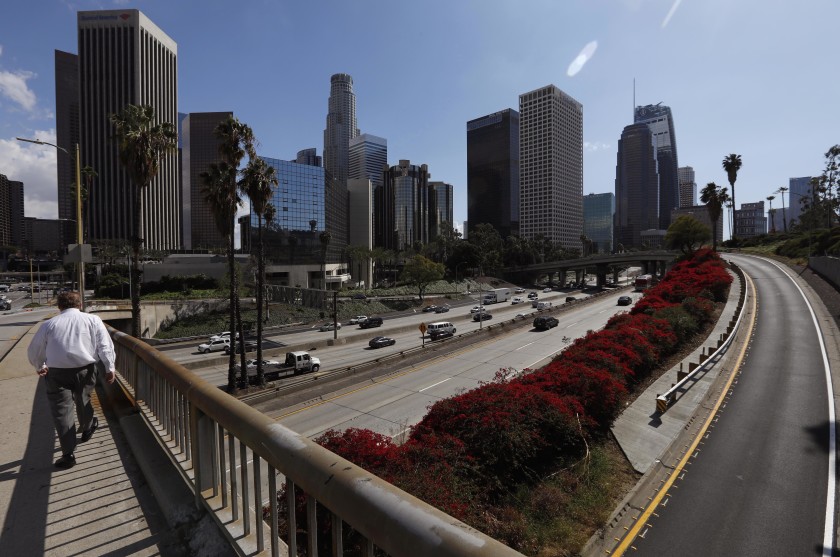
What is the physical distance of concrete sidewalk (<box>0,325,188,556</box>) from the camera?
9.82 ft

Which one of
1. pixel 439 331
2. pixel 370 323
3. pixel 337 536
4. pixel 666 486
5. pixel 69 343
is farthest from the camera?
pixel 370 323

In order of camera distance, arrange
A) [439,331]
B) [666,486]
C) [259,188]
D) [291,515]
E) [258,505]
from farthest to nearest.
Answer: [439,331] → [259,188] → [666,486] → [258,505] → [291,515]

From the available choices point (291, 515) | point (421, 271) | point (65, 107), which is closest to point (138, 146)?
point (291, 515)

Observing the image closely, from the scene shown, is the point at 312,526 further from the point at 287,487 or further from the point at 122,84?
the point at 122,84

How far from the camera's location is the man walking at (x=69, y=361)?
4.21 metres

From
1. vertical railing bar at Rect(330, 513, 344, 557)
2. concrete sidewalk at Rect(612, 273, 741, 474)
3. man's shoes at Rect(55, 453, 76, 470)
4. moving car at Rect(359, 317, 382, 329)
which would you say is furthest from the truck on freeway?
vertical railing bar at Rect(330, 513, 344, 557)

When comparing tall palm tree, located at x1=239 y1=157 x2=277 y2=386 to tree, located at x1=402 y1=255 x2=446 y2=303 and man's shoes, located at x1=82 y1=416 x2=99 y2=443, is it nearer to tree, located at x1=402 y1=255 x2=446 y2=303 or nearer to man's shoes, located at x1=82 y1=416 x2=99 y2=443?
→ man's shoes, located at x1=82 y1=416 x2=99 y2=443

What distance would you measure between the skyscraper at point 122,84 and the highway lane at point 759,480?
12863 centimetres

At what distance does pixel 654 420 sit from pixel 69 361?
15800 mm

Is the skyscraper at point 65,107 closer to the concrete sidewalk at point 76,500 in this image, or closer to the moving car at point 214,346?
the moving car at point 214,346

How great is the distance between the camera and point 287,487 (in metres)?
2.37

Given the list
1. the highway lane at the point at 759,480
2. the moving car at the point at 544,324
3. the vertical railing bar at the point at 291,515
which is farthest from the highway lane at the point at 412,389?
the vertical railing bar at the point at 291,515

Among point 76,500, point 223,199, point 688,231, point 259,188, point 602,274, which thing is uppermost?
point 688,231

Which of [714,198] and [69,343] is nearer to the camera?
[69,343]
